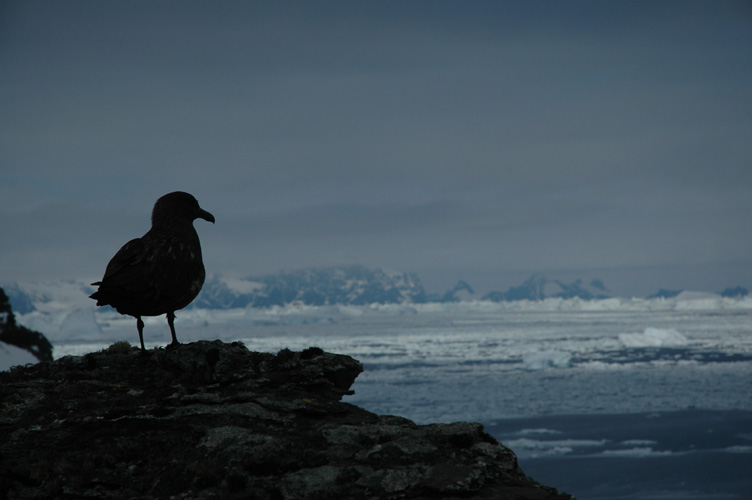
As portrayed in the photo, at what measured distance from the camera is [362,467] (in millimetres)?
8695

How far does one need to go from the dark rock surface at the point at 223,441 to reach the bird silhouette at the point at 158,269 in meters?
1.16

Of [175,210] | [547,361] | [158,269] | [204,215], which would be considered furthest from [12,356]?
[547,361]

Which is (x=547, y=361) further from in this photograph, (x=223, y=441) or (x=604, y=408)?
(x=223, y=441)

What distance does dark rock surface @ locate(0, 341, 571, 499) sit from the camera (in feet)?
27.7

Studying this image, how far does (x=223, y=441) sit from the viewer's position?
9336 mm

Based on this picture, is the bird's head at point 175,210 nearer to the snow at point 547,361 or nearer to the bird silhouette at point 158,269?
the bird silhouette at point 158,269

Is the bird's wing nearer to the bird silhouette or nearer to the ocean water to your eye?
the bird silhouette

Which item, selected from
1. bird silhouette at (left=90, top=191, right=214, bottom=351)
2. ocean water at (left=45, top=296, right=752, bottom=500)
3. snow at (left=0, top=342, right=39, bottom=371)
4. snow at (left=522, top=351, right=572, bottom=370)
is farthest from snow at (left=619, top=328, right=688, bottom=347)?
bird silhouette at (left=90, top=191, right=214, bottom=351)

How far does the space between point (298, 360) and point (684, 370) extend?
403ft

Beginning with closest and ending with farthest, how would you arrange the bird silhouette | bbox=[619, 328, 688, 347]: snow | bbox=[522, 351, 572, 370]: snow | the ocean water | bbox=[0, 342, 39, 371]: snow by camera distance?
1. the bird silhouette
2. bbox=[0, 342, 39, 371]: snow
3. the ocean water
4. bbox=[522, 351, 572, 370]: snow
5. bbox=[619, 328, 688, 347]: snow

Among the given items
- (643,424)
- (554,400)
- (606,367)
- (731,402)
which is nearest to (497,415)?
(554,400)

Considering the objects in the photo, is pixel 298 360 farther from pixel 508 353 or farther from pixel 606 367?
pixel 508 353

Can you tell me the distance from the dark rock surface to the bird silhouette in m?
1.16

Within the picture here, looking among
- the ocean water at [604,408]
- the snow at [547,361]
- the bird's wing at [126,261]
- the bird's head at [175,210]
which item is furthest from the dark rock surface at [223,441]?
the snow at [547,361]
